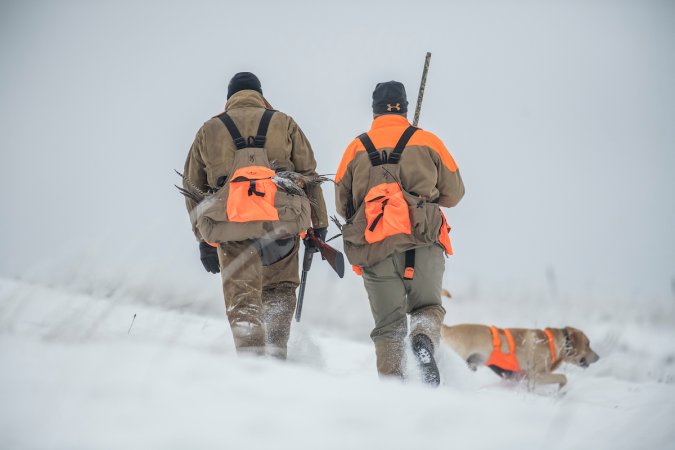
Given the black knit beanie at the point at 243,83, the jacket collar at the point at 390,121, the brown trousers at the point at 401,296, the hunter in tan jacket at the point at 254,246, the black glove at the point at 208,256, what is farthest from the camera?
the black knit beanie at the point at 243,83

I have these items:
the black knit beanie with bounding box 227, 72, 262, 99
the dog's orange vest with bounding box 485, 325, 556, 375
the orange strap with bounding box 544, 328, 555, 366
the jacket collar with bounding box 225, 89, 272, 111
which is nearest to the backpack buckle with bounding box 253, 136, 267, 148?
the jacket collar with bounding box 225, 89, 272, 111

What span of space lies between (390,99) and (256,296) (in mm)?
1901

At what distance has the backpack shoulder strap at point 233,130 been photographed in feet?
12.4

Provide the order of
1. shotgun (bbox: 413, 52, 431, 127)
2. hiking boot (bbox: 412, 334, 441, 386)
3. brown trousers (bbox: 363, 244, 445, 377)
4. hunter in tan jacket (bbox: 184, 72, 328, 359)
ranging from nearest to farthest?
hiking boot (bbox: 412, 334, 441, 386)
hunter in tan jacket (bbox: 184, 72, 328, 359)
brown trousers (bbox: 363, 244, 445, 377)
shotgun (bbox: 413, 52, 431, 127)

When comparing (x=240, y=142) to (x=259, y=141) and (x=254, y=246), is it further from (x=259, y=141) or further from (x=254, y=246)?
(x=254, y=246)

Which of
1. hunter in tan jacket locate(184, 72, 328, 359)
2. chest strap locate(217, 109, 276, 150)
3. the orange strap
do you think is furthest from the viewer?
the orange strap

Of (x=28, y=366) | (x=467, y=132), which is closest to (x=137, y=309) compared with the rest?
(x=28, y=366)

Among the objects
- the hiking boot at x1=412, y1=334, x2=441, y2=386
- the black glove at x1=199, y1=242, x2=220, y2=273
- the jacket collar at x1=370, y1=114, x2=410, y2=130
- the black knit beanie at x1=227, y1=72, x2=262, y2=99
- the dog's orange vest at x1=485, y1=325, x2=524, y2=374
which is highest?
the black knit beanie at x1=227, y1=72, x2=262, y2=99

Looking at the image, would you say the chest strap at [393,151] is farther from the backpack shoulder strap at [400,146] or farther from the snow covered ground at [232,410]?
the snow covered ground at [232,410]

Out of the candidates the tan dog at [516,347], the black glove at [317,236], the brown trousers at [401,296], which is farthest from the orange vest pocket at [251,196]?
the tan dog at [516,347]

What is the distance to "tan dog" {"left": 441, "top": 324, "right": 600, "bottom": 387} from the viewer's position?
6.12 metres

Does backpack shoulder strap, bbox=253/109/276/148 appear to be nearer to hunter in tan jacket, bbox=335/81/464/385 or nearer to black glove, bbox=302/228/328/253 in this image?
hunter in tan jacket, bbox=335/81/464/385

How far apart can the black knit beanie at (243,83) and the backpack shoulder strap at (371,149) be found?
98cm

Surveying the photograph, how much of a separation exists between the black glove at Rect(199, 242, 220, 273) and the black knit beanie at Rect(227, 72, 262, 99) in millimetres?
1255
